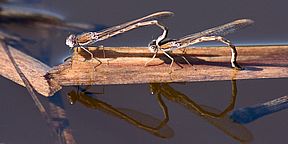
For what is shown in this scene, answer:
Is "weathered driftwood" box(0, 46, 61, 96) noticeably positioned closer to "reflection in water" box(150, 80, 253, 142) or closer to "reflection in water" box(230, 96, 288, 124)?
"reflection in water" box(150, 80, 253, 142)

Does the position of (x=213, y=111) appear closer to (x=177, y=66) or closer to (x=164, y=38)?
(x=177, y=66)

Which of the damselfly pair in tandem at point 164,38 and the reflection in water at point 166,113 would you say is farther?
the damselfly pair in tandem at point 164,38

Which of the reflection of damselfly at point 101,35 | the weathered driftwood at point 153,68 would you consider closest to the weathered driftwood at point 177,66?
the weathered driftwood at point 153,68

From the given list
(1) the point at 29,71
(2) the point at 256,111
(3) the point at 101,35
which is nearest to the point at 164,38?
(3) the point at 101,35

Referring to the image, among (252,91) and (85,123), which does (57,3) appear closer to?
(85,123)

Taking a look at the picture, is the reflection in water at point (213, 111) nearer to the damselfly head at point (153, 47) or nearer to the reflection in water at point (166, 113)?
the reflection in water at point (166, 113)

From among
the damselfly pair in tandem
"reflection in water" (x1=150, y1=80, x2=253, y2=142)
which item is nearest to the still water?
"reflection in water" (x1=150, y1=80, x2=253, y2=142)

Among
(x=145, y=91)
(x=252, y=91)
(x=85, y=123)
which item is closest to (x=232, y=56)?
(x=252, y=91)
